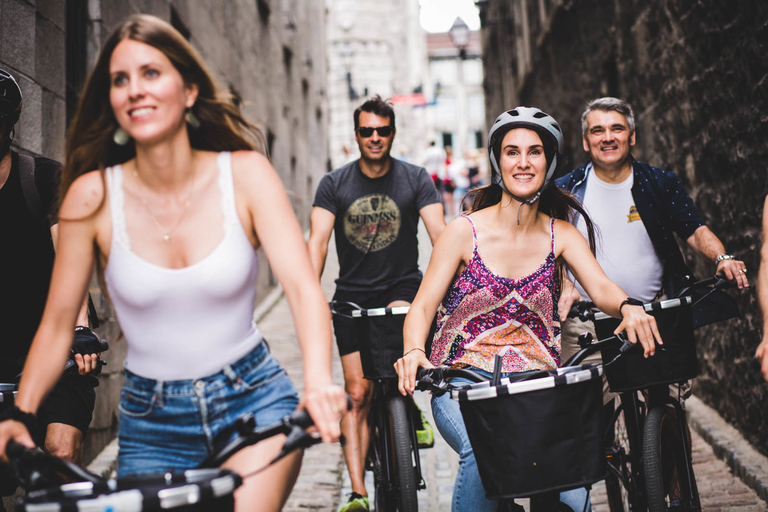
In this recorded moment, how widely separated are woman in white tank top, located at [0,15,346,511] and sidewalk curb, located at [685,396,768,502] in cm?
377

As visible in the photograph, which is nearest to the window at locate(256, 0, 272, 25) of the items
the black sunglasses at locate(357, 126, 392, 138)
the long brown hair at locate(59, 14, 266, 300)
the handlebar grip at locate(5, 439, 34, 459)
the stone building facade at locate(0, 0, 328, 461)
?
the stone building facade at locate(0, 0, 328, 461)

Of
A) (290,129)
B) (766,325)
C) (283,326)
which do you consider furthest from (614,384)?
(290,129)

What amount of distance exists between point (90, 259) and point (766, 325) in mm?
2134

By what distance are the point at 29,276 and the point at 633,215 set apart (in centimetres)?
284

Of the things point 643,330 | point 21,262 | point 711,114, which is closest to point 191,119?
point 21,262

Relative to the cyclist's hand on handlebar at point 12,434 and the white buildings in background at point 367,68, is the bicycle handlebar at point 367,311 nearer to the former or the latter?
the cyclist's hand on handlebar at point 12,434

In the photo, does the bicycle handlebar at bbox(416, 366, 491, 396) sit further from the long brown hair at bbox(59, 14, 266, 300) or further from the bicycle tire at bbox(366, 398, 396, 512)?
the bicycle tire at bbox(366, 398, 396, 512)

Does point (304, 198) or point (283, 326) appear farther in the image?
point (304, 198)

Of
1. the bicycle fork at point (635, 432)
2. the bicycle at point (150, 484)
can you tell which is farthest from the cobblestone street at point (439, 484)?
the bicycle at point (150, 484)

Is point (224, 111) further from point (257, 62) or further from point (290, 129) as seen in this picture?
point (290, 129)

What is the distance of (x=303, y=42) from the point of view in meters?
23.2

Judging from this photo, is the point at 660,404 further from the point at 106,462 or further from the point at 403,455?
the point at 106,462

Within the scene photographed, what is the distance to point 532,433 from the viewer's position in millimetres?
2561

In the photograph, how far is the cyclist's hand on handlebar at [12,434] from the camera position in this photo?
2064 mm
